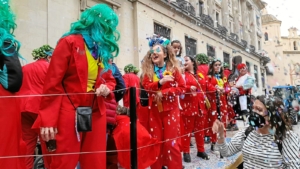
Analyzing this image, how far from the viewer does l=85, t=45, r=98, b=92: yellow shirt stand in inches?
94.8

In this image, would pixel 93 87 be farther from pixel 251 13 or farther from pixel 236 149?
pixel 251 13

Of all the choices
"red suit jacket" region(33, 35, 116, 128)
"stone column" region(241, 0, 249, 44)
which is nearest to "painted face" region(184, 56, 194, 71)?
"red suit jacket" region(33, 35, 116, 128)

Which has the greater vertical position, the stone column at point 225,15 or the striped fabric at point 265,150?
the stone column at point 225,15

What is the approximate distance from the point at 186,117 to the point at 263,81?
104 ft

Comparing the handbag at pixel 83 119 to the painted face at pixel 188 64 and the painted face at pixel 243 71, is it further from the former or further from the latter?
the painted face at pixel 243 71

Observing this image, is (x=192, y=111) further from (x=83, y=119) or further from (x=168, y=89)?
(x=83, y=119)

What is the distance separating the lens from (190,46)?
1617 centimetres

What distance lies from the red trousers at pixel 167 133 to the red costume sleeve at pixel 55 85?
4.99 ft

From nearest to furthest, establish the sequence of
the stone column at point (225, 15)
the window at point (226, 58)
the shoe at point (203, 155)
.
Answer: the shoe at point (203, 155) → the window at point (226, 58) → the stone column at point (225, 15)

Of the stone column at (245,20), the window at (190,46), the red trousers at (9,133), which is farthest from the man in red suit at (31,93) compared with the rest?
the stone column at (245,20)

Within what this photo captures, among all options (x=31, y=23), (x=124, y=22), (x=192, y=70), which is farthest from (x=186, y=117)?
(x=124, y=22)

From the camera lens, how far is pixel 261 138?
98.8 inches

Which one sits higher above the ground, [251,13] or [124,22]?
[251,13]

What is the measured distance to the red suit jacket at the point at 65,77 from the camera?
7.18ft
